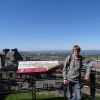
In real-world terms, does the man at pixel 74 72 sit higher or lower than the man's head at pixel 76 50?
lower

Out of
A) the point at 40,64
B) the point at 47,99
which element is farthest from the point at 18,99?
the point at 40,64

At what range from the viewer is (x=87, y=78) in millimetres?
8758

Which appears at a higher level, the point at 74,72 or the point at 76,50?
the point at 76,50

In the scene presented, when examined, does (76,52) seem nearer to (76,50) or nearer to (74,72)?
(76,50)

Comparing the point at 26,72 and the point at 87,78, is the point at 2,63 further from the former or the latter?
the point at 87,78

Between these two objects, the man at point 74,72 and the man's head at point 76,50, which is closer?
the man's head at point 76,50

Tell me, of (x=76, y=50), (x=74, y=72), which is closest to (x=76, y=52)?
(x=76, y=50)

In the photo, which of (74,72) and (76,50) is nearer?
(76,50)

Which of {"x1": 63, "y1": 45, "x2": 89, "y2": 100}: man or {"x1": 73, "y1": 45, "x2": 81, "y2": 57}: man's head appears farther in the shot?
{"x1": 63, "y1": 45, "x2": 89, "y2": 100}: man

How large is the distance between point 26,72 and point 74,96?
31628 millimetres

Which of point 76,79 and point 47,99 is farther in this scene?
point 47,99

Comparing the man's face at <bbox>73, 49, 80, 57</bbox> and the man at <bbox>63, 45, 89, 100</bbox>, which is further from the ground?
the man's face at <bbox>73, 49, 80, 57</bbox>

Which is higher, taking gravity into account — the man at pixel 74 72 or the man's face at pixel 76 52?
the man's face at pixel 76 52

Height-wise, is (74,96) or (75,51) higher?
(75,51)
